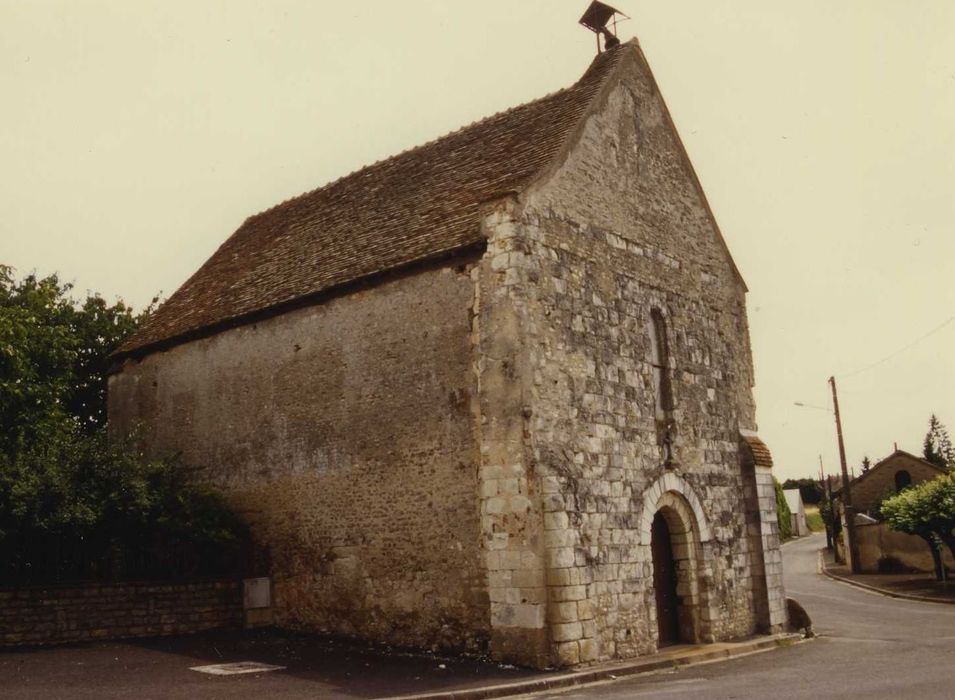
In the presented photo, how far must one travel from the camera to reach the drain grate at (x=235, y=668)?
12242 millimetres

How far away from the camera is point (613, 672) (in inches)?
485

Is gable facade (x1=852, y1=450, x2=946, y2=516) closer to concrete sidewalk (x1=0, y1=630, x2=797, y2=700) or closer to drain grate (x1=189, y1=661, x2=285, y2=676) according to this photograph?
concrete sidewalk (x1=0, y1=630, x2=797, y2=700)

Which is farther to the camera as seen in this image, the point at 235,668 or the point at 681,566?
the point at 681,566

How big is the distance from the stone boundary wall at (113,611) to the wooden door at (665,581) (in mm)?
7646

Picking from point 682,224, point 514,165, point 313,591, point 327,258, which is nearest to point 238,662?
point 313,591

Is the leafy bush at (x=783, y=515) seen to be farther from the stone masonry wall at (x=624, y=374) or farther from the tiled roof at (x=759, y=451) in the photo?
the stone masonry wall at (x=624, y=374)

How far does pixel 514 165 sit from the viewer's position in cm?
1523

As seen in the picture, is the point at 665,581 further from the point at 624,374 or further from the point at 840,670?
the point at 840,670

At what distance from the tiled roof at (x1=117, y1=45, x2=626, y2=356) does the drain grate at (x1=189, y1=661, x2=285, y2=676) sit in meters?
6.43

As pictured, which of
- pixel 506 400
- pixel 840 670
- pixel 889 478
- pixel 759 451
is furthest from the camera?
pixel 889 478

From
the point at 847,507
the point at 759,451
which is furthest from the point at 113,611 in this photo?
the point at 847,507

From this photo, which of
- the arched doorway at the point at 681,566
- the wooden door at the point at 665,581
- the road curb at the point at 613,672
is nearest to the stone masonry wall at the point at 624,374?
the arched doorway at the point at 681,566

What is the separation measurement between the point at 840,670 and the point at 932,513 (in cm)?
1999

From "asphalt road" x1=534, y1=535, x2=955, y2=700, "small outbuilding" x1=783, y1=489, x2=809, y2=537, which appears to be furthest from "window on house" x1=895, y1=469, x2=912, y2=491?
"asphalt road" x1=534, y1=535, x2=955, y2=700
